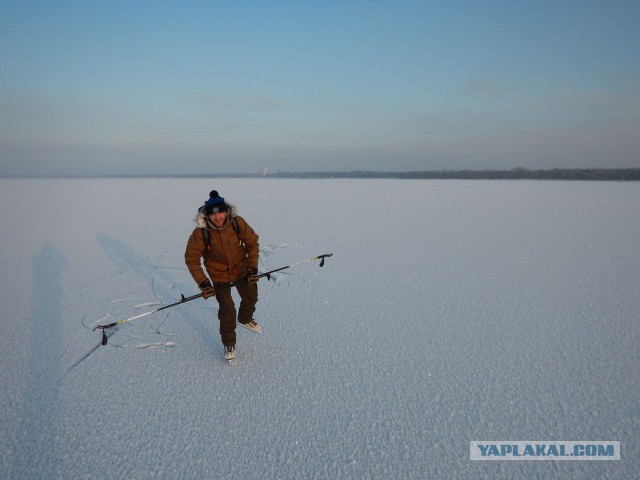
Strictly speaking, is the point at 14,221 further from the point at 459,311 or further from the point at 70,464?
the point at 459,311

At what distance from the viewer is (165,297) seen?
4.49 metres

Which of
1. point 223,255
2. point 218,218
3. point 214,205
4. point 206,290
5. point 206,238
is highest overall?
point 214,205

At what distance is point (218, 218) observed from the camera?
112 inches

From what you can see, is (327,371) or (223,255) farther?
(223,255)

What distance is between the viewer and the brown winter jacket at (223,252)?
9.48 feet

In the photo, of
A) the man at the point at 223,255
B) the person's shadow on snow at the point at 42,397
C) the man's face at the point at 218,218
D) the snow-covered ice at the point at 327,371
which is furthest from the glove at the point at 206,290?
the person's shadow on snow at the point at 42,397

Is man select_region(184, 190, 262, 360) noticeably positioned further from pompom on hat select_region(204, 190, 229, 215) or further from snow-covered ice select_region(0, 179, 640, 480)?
snow-covered ice select_region(0, 179, 640, 480)

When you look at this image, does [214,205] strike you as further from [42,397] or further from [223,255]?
[42,397]

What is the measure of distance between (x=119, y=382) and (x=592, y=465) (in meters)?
3.22

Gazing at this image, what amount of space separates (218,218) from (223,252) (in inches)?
12.7

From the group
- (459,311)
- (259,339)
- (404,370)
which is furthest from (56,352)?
(459,311)

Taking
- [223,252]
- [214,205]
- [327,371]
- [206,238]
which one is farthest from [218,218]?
[327,371]

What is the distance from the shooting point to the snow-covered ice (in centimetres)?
206
